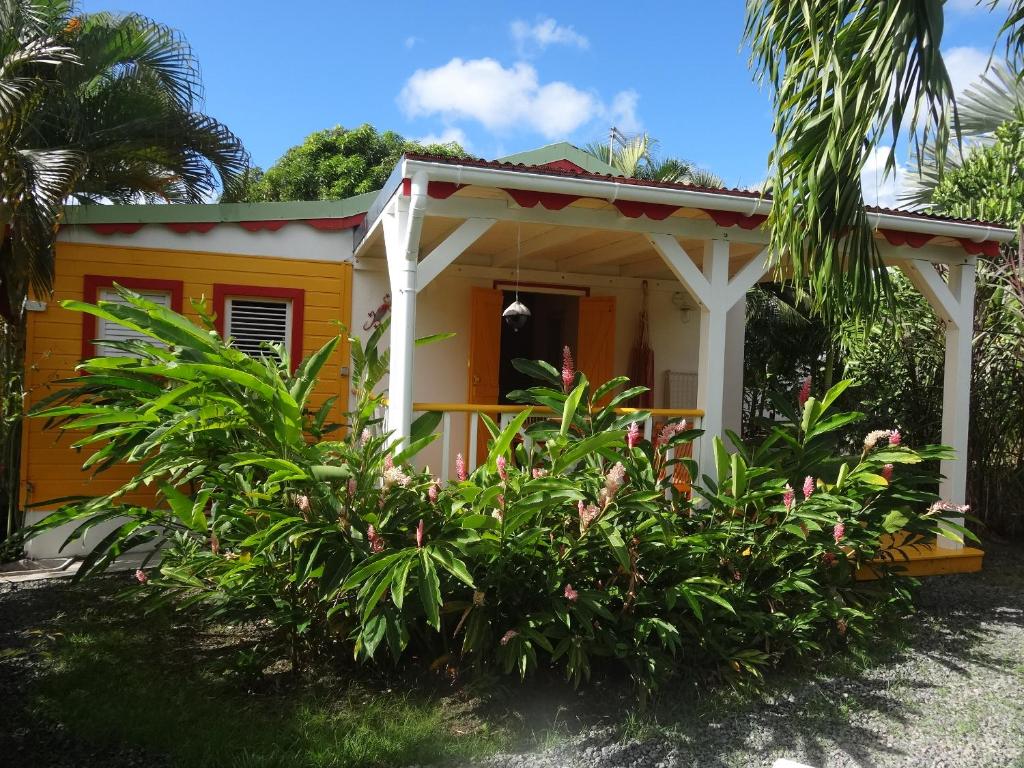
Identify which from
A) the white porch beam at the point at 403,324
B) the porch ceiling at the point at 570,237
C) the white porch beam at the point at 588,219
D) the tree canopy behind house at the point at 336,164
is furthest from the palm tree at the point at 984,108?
the tree canopy behind house at the point at 336,164

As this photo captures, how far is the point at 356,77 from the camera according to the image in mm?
13625

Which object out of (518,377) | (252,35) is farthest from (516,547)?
(252,35)

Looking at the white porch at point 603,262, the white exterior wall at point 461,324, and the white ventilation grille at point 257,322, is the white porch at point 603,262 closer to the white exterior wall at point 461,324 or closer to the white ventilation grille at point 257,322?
the white exterior wall at point 461,324

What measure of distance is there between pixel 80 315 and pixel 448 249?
3.71 meters

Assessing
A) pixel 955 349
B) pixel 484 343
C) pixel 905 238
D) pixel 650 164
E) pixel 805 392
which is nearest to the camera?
pixel 805 392

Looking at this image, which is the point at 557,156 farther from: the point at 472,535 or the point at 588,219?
the point at 472,535

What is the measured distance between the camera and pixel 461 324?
26.2ft

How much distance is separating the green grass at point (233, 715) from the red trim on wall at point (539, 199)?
2.98 metres

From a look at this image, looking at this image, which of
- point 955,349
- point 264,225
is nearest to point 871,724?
point 955,349

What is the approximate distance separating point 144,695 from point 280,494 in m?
1.19

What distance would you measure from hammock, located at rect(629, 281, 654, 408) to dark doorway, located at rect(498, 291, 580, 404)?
2.23 feet

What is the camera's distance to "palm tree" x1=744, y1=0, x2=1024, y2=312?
154 inches

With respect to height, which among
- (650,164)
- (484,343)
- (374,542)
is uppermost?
(650,164)

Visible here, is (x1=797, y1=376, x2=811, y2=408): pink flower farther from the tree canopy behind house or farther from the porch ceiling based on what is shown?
the tree canopy behind house
